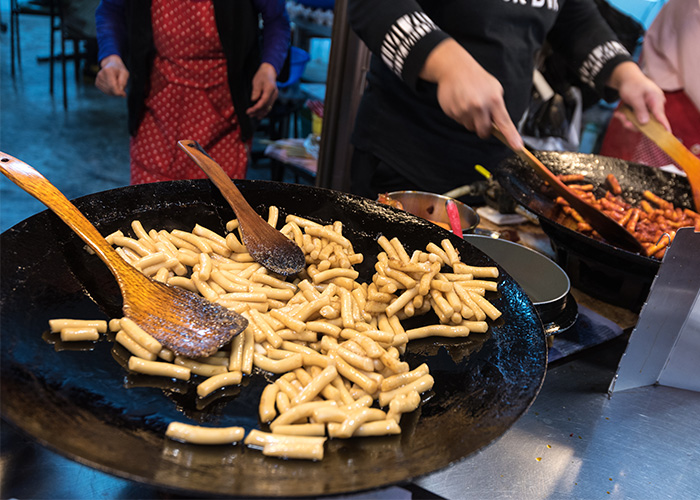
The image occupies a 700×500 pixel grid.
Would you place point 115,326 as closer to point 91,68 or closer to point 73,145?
point 91,68

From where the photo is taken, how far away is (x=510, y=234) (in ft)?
7.77

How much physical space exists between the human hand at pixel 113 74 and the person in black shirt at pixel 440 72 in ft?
4.56

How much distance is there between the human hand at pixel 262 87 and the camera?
347 centimetres

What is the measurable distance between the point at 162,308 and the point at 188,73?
93.4 inches

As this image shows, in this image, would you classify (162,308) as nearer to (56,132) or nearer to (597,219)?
(597,219)

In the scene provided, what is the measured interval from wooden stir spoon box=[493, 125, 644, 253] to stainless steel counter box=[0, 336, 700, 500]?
1.50ft

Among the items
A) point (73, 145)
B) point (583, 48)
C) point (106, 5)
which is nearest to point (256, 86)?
point (106, 5)

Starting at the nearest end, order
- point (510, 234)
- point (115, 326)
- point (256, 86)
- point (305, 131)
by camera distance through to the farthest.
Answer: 1. point (115, 326)
2. point (510, 234)
3. point (256, 86)
4. point (305, 131)

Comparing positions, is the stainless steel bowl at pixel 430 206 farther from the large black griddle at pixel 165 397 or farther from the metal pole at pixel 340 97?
the metal pole at pixel 340 97

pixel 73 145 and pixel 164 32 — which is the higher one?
pixel 164 32

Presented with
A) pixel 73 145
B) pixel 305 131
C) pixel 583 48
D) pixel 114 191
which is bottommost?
pixel 73 145

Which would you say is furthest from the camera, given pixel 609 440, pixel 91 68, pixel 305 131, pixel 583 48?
pixel 305 131

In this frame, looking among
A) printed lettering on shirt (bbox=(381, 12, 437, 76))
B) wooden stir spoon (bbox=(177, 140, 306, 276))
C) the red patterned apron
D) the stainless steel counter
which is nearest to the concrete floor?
the red patterned apron

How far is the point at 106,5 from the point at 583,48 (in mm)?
2634
